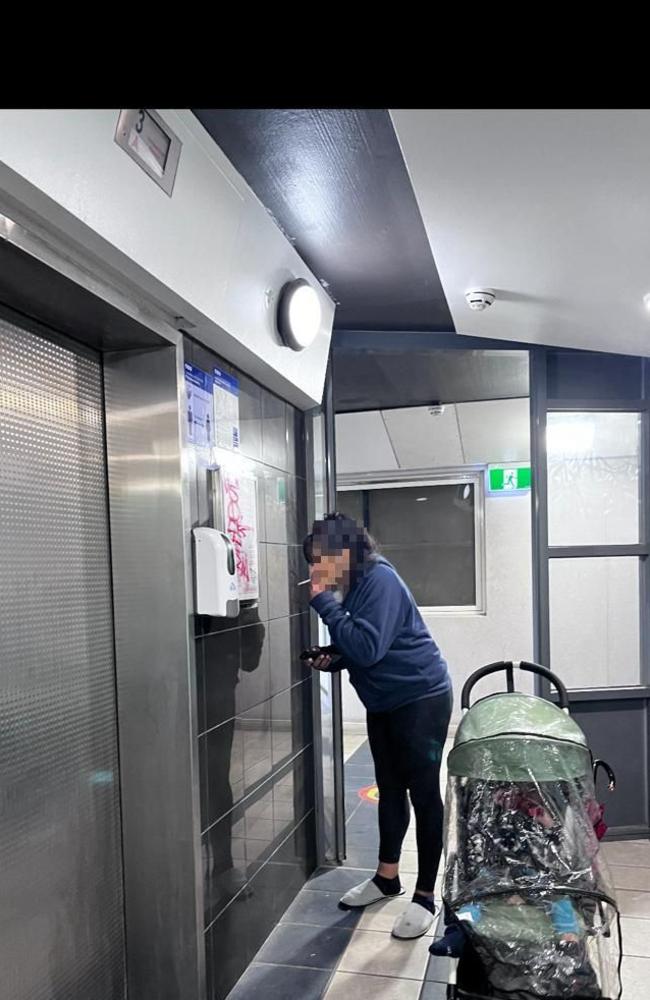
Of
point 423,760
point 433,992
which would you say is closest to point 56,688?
point 423,760

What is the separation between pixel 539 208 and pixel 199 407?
42.7 inches

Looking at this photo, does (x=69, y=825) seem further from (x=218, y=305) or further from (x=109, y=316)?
(x=218, y=305)

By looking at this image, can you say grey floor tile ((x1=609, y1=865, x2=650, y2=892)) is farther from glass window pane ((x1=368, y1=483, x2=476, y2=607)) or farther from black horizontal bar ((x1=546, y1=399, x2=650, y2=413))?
glass window pane ((x1=368, y1=483, x2=476, y2=607))

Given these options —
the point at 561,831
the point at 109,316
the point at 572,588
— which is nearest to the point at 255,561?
the point at 109,316

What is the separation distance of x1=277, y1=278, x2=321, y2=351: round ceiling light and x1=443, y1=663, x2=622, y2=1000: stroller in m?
1.36

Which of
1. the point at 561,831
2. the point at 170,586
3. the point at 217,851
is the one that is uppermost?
the point at 170,586

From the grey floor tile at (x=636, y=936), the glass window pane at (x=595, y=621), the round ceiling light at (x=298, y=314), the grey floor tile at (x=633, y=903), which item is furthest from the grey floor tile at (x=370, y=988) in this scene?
the round ceiling light at (x=298, y=314)

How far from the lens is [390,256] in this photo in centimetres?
260

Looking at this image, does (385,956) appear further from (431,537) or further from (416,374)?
(431,537)

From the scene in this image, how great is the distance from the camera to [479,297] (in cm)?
278

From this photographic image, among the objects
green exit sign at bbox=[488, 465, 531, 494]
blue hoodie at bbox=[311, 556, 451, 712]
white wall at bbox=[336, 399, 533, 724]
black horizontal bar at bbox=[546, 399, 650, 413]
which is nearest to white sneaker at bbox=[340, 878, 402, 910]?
blue hoodie at bbox=[311, 556, 451, 712]

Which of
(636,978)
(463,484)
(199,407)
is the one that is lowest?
(636,978)

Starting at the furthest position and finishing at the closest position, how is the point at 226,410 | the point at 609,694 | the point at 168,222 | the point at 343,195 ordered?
1. the point at 609,694
2. the point at 226,410
3. the point at 343,195
4. the point at 168,222

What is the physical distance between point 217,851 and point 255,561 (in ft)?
3.00
